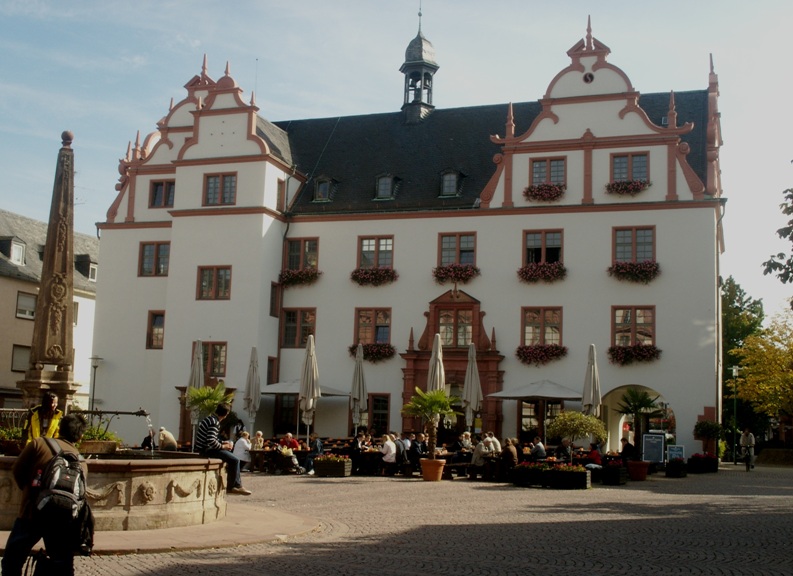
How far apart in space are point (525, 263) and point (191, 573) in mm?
28090

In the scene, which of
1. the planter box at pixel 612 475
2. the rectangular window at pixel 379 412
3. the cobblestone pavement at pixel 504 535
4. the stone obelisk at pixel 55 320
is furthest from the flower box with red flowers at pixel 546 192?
the stone obelisk at pixel 55 320

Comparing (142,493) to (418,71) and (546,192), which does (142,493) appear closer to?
(546,192)

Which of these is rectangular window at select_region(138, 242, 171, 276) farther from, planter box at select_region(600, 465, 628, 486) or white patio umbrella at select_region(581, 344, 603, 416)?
planter box at select_region(600, 465, 628, 486)

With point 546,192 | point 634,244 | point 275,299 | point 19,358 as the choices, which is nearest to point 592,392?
point 634,244

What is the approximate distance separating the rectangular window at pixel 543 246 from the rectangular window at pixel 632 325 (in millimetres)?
2966

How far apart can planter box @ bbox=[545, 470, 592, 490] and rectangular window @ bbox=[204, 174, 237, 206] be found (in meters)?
20.1

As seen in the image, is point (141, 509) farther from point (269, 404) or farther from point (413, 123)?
point (413, 123)

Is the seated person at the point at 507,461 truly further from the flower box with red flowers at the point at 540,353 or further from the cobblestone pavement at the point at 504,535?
the flower box with red flowers at the point at 540,353

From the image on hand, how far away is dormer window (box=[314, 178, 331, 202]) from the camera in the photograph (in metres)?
41.2

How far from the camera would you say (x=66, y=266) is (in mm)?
17250

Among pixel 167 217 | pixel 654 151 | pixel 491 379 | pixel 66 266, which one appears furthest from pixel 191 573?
pixel 167 217

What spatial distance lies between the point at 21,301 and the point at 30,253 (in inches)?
131

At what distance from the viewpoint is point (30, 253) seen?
53.1 meters

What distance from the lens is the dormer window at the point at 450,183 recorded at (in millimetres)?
39584
